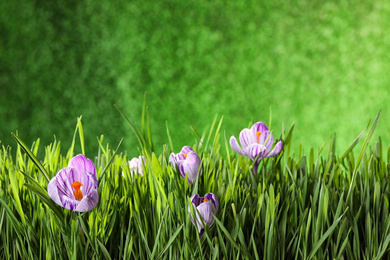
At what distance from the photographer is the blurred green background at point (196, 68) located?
238 centimetres

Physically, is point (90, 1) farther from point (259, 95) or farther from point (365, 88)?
point (365, 88)

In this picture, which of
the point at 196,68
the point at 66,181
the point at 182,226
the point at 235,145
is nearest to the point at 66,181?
the point at 66,181

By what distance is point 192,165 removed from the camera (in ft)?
1.78

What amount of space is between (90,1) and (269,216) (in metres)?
2.16

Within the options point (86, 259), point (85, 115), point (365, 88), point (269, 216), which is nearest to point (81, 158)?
point (86, 259)

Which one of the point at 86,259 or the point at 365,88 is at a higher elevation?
the point at 365,88

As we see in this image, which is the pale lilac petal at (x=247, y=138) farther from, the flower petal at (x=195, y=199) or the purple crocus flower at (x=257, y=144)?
the flower petal at (x=195, y=199)

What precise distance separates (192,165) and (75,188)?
0.14 meters

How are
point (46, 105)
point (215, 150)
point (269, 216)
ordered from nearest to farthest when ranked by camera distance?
point (269, 216) < point (215, 150) < point (46, 105)

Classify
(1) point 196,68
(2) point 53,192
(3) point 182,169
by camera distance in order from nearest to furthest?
(2) point 53,192 < (3) point 182,169 < (1) point 196,68

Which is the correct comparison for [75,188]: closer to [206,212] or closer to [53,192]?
[53,192]

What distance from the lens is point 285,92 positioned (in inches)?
98.4

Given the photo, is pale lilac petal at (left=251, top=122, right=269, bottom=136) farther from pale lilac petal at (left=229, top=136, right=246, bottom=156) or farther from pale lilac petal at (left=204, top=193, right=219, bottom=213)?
pale lilac petal at (left=204, top=193, right=219, bottom=213)

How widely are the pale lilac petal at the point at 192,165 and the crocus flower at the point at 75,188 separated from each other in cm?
12
